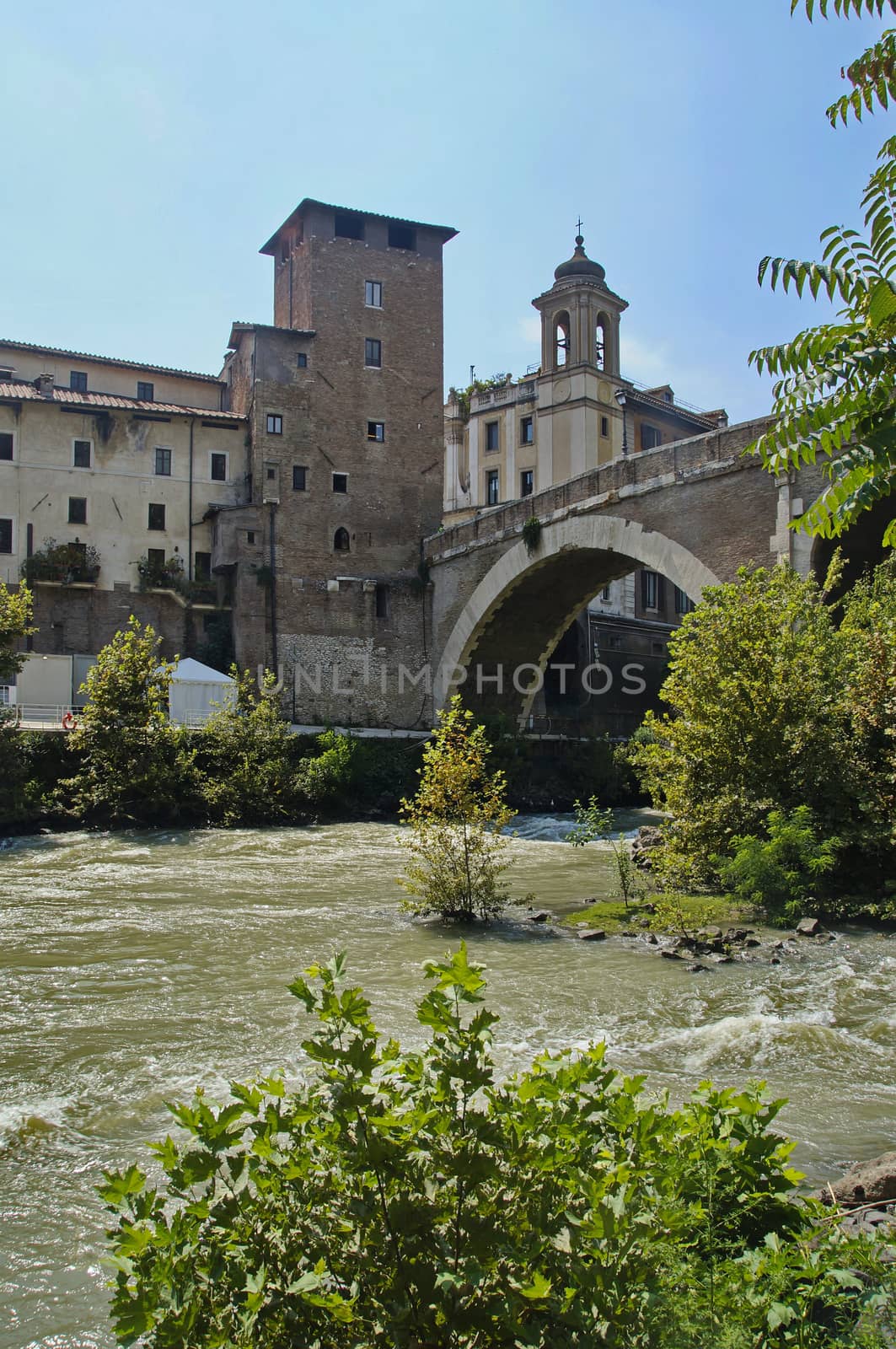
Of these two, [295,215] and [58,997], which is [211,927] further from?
[295,215]

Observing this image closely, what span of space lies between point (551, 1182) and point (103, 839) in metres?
17.4

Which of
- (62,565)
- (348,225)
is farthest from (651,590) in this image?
(62,565)

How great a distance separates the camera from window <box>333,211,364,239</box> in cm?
3500

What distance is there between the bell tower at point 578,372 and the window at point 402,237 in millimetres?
7884

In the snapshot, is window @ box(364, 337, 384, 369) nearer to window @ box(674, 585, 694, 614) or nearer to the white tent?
the white tent

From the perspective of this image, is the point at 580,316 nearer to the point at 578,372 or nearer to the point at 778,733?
the point at 578,372

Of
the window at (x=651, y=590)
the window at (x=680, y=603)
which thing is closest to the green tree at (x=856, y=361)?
the window at (x=651, y=590)

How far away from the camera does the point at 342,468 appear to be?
34656 mm

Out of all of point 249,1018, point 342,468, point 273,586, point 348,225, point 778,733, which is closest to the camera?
point 249,1018

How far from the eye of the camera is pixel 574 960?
921 centimetres

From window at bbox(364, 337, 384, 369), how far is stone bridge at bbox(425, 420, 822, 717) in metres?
6.42

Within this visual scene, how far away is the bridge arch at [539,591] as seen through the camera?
2336 cm

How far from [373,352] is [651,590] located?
14519 mm

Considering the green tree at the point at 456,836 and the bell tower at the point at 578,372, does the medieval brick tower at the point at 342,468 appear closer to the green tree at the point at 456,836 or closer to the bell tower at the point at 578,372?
the bell tower at the point at 578,372
